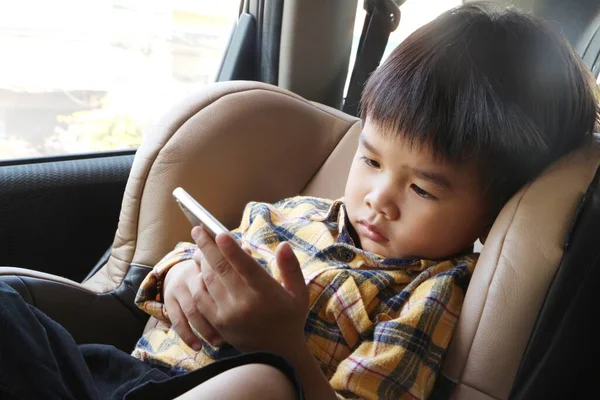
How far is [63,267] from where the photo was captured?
1.54 metres

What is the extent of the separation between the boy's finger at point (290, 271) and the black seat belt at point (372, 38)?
2.98 feet

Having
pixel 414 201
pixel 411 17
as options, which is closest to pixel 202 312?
pixel 414 201

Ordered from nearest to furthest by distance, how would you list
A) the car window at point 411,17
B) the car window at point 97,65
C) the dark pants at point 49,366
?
the dark pants at point 49,366, the car window at point 97,65, the car window at point 411,17

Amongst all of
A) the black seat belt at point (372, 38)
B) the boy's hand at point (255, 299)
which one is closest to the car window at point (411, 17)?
the black seat belt at point (372, 38)

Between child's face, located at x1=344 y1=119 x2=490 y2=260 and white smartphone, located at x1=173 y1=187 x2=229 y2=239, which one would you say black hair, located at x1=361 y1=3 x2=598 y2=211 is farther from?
white smartphone, located at x1=173 y1=187 x2=229 y2=239

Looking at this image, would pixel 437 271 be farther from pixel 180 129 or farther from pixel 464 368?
pixel 180 129

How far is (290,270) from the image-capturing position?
2.65ft

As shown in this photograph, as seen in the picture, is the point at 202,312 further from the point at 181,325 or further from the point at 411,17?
the point at 411,17

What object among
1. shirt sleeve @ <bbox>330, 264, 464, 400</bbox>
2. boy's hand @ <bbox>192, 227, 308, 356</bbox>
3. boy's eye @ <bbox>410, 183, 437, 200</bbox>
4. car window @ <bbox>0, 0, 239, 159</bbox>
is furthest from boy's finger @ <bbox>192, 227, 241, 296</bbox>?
car window @ <bbox>0, 0, 239, 159</bbox>

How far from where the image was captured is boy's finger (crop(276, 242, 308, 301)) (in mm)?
790

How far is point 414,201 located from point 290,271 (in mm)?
301

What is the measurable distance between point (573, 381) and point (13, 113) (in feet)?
4.69

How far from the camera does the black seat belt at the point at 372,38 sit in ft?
5.40

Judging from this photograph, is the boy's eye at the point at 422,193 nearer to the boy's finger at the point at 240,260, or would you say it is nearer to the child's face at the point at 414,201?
the child's face at the point at 414,201
